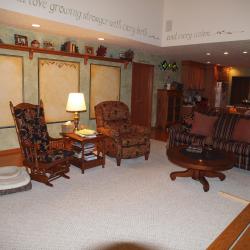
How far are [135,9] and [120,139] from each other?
2665 millimetres

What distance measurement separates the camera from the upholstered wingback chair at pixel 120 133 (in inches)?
175

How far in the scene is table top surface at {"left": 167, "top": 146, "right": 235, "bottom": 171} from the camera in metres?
3.26

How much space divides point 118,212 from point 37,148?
1498mm

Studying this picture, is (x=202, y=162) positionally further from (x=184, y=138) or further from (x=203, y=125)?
(x=203, y=125)

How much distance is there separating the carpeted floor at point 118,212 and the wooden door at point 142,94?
364 centimetres

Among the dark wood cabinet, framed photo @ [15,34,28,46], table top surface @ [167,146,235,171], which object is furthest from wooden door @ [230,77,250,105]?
framed photo @ [15,34,28,46]

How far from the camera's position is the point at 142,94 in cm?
761

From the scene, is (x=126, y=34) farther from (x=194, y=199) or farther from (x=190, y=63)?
(x=190, y=63)

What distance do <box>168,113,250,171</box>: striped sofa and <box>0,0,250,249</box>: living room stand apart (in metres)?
0.32

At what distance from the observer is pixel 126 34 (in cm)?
497

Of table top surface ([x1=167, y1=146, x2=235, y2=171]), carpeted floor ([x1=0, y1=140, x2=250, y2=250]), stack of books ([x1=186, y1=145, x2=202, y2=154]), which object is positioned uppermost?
stack of books ([x1=186, y1=145, x2=202, y2=154])

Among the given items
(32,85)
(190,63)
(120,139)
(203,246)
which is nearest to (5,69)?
(32,85)

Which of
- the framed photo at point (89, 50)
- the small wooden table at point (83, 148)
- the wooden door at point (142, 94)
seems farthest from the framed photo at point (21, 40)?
the wooden door at point (142, 94)

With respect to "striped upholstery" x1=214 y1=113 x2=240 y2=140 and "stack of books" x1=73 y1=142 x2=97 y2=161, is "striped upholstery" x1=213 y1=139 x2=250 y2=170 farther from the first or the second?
"stack of books" x1=73 y1=142 x2=97 y2=161
